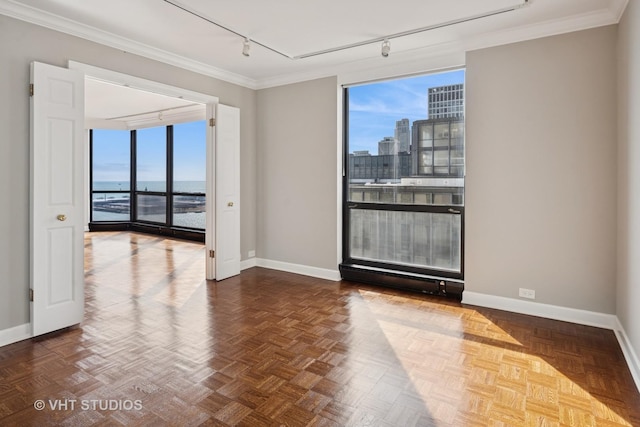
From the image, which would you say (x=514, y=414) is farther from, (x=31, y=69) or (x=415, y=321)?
(x=31, y=69)

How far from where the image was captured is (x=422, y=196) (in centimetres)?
436

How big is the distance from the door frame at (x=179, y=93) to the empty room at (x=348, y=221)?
23 mm

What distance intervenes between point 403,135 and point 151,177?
6795mm

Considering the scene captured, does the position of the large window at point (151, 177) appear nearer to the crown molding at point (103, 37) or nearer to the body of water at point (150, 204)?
the body of water at point (150, 204)

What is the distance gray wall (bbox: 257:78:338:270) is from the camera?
192 inches

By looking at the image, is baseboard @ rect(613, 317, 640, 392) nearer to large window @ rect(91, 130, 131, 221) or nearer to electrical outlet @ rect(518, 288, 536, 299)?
electrical outlet @ rect(518, 288, 536, 299)

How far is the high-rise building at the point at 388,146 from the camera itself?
4.56 meters

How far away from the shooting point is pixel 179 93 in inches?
171

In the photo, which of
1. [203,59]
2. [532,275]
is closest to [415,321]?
[532,275]

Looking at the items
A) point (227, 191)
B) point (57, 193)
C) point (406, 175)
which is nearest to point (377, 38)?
point (406, 175)

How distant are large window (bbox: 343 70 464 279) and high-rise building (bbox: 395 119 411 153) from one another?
1 cm

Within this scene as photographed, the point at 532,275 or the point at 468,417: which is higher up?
the point at 532,275

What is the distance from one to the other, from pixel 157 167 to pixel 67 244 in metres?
6.09

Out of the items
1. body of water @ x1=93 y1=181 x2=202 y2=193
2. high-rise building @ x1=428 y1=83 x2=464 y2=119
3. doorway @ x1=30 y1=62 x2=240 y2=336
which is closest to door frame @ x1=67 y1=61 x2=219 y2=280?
doorway @ x1=30 y1=62 x2=240 y2=336
